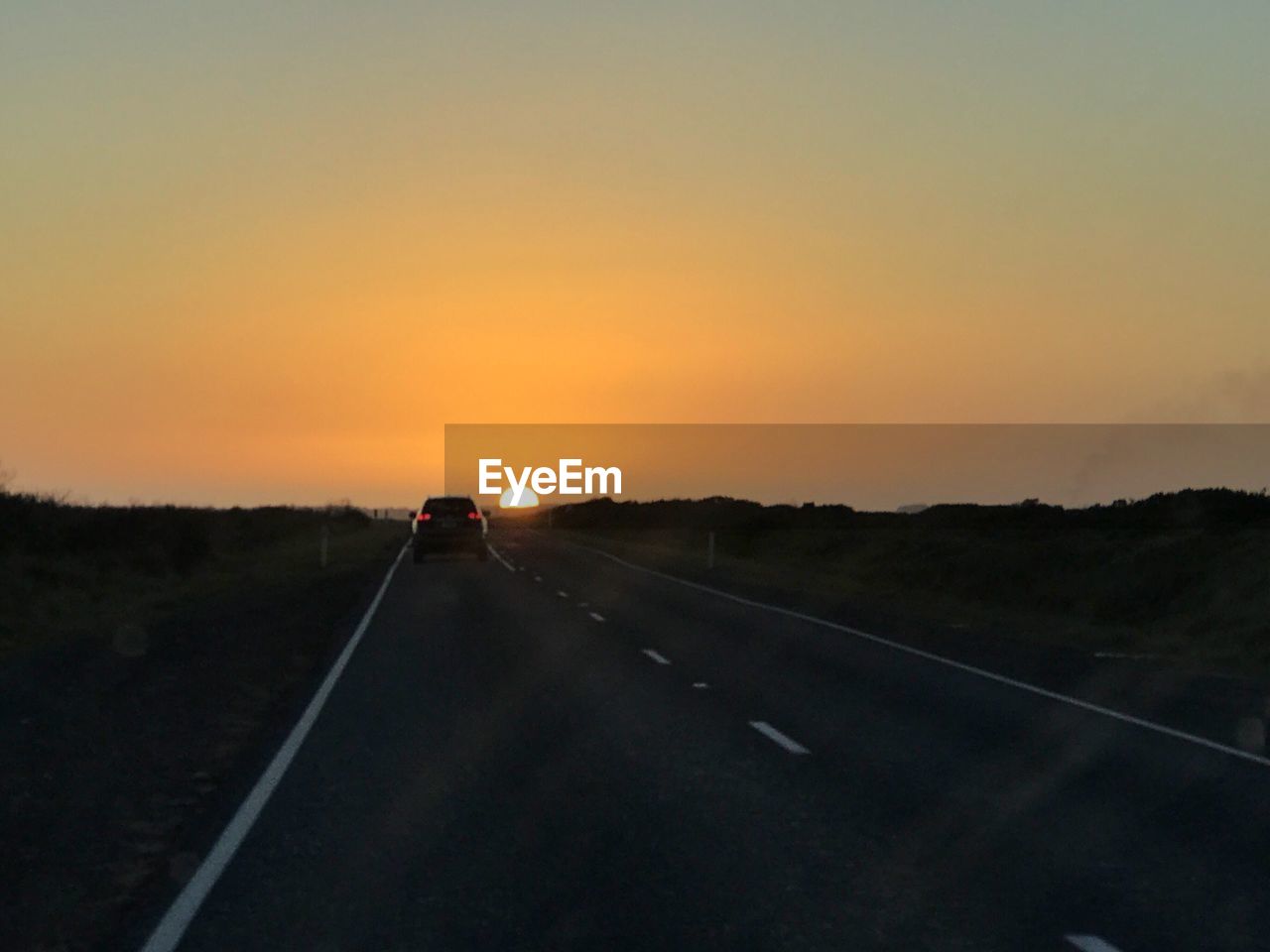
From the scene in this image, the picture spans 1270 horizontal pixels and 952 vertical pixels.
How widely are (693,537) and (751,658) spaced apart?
78.0m

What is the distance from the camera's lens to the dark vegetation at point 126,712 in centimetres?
820

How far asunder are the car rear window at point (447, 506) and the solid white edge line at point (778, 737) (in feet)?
126

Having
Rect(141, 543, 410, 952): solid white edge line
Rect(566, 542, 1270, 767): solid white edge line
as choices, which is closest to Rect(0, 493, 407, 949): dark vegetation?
Rect(141, 543, 410, 952): solid white edge line

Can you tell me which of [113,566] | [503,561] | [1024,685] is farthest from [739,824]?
[503,561]

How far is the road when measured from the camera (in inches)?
285

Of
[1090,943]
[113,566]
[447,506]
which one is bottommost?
[1090,943]

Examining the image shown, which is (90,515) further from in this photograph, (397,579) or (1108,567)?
(1108,567)

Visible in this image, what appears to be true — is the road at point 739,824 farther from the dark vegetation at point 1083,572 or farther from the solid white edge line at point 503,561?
the solid white edge line at point 503,561

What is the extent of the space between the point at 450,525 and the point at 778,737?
129 ft

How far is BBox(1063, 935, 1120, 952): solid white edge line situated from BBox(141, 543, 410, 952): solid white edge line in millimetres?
3821

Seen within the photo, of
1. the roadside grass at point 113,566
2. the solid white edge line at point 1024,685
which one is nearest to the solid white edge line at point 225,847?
the solid white edge line at point 1024,685

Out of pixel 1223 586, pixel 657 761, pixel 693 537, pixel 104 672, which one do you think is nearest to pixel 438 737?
pixel 657 761

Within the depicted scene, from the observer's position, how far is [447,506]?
52688mm

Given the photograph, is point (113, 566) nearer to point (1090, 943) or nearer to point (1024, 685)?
point (1024, 685)
